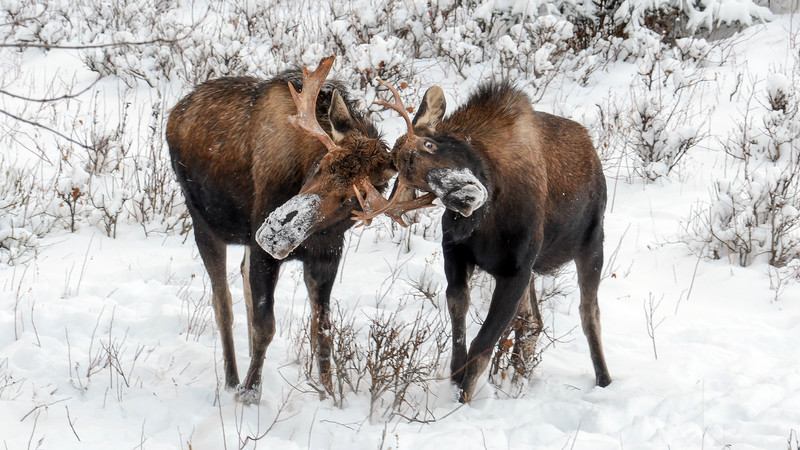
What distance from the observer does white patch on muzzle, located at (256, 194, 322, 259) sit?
135 inches

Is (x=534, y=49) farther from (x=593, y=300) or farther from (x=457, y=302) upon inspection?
(x=457, y=302)

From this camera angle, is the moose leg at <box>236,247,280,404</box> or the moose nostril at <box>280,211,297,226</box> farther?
the moose leg at <box>236,247,280,404</box>

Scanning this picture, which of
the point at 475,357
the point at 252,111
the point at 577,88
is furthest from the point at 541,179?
the point at 577,88

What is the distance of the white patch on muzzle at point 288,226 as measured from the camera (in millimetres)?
3428

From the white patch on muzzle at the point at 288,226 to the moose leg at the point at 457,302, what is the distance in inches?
42.8

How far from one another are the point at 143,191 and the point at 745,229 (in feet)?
18.5

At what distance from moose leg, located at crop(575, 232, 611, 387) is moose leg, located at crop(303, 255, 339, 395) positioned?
1.60 meters

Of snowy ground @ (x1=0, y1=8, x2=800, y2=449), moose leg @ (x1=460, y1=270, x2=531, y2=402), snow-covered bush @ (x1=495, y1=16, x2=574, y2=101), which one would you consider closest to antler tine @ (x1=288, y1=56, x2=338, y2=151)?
moose leg @ (x1=460, y1=270, x2=531, y2=402)

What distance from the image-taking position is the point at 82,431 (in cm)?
367

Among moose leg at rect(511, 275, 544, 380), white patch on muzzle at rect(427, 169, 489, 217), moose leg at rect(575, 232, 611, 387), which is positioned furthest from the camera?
moose leg at rect(575, 232, 611, 387)

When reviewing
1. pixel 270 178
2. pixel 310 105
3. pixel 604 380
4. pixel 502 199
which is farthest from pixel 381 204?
→ pixel 604 380

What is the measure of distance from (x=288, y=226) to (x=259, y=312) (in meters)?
1.00

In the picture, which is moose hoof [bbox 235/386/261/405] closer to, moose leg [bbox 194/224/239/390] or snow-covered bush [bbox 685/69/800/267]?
moose leg [bbox 194/224/239/390]

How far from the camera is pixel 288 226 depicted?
3453 mm
